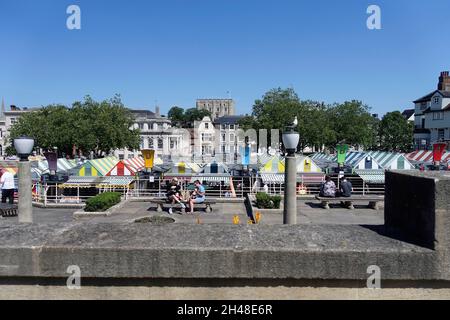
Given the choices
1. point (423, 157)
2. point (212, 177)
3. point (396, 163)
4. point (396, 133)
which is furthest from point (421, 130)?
point (212, 177)

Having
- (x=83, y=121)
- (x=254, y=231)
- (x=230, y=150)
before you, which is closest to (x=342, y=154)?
(x=254, y=231)

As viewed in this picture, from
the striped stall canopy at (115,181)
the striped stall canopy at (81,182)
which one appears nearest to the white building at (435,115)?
the striped stall canopy at (115,181)

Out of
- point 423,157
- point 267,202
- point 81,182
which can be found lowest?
point 267,202

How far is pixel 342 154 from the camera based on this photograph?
2673cm

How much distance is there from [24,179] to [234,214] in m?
9.59

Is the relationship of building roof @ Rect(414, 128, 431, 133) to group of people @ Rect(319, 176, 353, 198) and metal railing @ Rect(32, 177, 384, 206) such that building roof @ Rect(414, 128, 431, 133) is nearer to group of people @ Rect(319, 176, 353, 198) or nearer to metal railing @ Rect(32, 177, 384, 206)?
metal railing @ Rect(32, 177, 384, 206)

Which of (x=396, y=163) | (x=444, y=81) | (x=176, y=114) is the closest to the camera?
(x=396, y=163)

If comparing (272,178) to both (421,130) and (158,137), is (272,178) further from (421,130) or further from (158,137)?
(158,137)

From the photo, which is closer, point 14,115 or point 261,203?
point 261,203

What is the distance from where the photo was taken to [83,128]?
58094mm

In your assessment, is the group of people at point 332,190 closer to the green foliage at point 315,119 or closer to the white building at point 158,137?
the green foliage at point 315,119

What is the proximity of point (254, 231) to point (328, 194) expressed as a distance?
1670cm

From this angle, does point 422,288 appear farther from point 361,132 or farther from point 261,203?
point 361,132

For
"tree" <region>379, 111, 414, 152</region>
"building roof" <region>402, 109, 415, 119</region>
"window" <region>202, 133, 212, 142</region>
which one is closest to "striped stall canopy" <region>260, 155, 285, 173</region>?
"tree" <region>379, 111, 414, 152</region>
